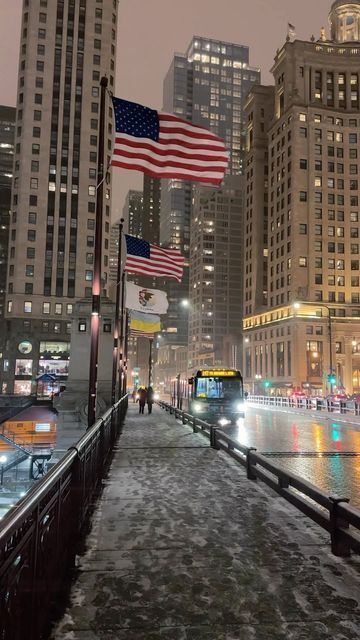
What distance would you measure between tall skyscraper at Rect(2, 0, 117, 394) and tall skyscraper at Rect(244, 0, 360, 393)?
130ft

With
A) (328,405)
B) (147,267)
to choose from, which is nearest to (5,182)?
(328,405)

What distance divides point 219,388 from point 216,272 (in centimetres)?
15543

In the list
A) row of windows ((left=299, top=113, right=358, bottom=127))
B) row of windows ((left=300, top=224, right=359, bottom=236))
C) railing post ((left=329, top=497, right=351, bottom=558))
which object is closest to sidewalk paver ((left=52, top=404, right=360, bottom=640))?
railing post ((left=329, top=497, right=351, bottom=558))

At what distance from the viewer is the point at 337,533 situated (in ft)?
21.9

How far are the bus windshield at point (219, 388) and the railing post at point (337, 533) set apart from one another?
20.1 metres

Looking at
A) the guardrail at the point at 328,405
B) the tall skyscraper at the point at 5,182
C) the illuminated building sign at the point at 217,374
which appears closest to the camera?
the illuminated building sign at the point at 217,374

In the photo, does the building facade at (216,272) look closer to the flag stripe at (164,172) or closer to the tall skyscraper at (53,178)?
the tall skyscraper at (53,178)

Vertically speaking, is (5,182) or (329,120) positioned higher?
(329,120)

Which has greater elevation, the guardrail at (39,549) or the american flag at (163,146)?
the american flag at (163,146)

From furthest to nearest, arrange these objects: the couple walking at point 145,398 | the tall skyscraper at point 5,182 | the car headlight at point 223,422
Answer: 1. the tall skyscraper at point 5,182
2. the couple walking at point 145,398
3. the car headlight at point 223,422

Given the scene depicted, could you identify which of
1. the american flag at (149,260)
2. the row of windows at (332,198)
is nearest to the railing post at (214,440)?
the american flag at (149,260)

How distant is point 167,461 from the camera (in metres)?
14.0

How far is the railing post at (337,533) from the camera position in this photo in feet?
21.5

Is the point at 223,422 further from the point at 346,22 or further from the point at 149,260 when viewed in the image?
the point at 346,22
